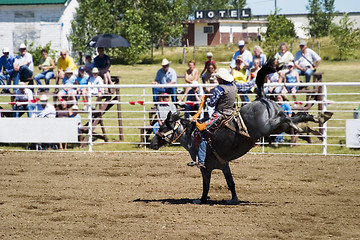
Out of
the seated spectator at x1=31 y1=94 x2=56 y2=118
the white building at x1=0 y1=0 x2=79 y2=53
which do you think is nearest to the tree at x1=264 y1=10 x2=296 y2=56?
the white building at x1=0 y1=0 x2=79 y2=53

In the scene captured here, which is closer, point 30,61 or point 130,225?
point 130,225

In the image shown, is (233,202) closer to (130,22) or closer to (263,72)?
(263,72)

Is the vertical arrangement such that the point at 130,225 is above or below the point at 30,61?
below

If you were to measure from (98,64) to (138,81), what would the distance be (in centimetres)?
1487

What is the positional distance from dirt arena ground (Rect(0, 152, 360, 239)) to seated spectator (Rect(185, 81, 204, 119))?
1.29 meters

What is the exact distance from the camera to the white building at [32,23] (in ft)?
132

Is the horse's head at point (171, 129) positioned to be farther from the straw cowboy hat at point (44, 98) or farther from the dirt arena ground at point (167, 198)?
the straw cowboy hat at point (44, 98)

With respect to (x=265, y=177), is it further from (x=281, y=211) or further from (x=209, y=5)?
(x=209, y=5)

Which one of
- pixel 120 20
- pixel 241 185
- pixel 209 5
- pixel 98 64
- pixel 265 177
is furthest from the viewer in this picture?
pixel 209 5

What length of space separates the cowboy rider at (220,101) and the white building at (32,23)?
33.5 metres

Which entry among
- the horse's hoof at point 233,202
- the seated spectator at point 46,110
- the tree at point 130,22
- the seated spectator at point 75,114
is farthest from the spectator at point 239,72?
the tree at point 130,22

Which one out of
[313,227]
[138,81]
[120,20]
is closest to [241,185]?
[313,227]

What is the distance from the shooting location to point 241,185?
10.0 m

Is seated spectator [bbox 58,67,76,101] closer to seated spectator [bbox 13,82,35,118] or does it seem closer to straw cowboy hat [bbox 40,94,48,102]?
straw cowboy hat [bbox 40,94,48,102]
